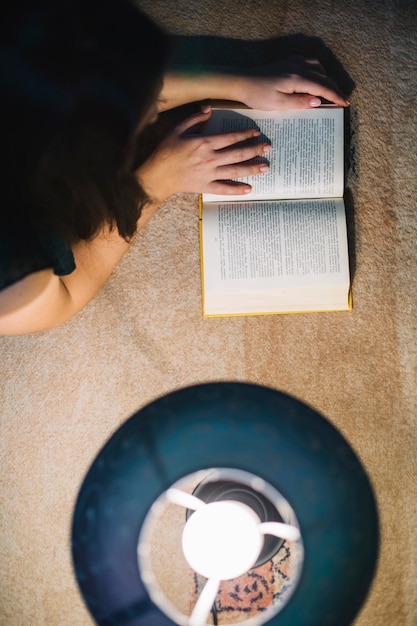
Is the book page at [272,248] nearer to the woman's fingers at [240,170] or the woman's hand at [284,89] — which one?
the woman's fingers at [240,170]

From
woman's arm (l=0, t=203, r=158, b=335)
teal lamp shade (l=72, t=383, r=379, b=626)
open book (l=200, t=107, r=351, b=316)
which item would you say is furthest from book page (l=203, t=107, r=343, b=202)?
teal lamp shade (l=72, t=383, r=379, b=626)

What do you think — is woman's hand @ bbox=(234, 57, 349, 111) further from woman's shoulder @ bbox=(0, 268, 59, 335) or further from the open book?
woman's shoulder @ bbox=(0, 268, 59, 335)

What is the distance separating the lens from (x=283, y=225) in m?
0.93

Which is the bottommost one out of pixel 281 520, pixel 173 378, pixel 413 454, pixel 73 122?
pixel 413 454

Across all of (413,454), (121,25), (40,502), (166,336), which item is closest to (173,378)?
(166,336)

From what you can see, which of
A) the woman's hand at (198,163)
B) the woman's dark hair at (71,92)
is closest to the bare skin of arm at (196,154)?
the woman's hand at (198,163)

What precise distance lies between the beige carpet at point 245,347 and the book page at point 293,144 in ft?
0.22

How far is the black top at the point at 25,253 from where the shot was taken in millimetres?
659

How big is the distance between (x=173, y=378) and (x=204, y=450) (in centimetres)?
55

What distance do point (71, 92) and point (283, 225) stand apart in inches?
20.0

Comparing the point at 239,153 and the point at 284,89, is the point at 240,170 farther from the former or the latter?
the point at 284,89

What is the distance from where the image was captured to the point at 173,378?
0.96 meters

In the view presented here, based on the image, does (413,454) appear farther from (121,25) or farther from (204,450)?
(121,25)

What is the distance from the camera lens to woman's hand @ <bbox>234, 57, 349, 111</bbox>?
91 centimetres
